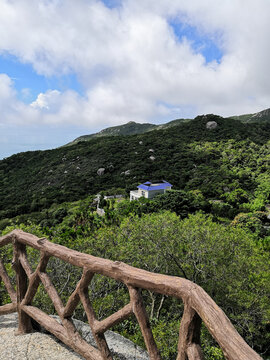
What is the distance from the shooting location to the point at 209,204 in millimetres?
41406

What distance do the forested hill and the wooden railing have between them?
154ft

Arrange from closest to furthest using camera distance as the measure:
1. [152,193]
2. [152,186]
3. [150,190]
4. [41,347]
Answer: [41,347]
[150,190]
[152,193]
[152,186]

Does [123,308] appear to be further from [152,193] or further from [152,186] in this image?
[152,186]

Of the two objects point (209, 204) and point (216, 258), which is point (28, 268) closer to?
point (216, 258)

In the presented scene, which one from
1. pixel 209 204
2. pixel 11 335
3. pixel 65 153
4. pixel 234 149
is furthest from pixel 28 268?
pixel 65 153

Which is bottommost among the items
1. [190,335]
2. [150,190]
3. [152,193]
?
[152,193]

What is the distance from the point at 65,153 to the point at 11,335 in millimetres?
92744

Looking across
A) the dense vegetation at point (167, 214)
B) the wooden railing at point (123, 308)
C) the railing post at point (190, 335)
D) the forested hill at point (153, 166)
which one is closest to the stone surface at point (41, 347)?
the wooden railing at point (123, 308)

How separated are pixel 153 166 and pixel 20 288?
72887mm

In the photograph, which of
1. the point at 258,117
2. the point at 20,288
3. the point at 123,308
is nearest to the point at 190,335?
the point at 123,308

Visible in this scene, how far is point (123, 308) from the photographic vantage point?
9.63ft

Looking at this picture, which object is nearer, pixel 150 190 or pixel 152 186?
pixel 150 190

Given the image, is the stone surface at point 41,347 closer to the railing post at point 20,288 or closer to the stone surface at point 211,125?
the railing post at point 20,288

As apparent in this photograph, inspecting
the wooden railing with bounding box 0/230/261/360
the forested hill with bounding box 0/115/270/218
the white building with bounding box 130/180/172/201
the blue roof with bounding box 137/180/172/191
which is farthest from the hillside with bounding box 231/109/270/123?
the wooden railing with bounding box 0/230/261/360
